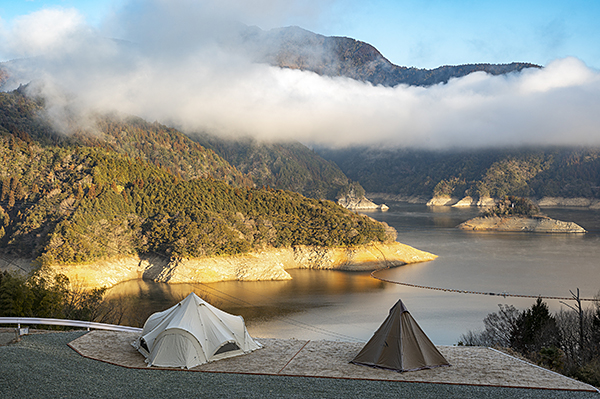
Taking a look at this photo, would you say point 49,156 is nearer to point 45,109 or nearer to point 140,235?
point 140,235

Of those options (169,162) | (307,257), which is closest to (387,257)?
(307,257)

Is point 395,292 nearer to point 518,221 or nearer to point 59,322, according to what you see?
point 59,322

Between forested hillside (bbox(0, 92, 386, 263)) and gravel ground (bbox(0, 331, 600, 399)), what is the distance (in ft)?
186

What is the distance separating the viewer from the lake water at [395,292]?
46.0 meters

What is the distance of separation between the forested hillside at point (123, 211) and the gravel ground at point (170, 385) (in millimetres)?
56566

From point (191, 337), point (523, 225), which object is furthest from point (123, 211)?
point (523, 225)

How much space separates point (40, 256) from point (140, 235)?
1545 centimetres

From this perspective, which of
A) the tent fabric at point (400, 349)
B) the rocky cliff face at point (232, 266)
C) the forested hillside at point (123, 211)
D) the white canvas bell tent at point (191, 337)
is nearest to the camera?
the tent fabric at point (400, 349)

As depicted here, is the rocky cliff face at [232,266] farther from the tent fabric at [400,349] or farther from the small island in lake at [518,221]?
the small island in lake at [518,221]

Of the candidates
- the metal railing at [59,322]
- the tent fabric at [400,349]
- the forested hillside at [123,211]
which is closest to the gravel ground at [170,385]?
the tent fabric at [400,349]

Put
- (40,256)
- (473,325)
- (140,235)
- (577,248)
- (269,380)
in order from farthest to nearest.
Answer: (577,248), (140,235), (40,256), (473,325), (269,380)

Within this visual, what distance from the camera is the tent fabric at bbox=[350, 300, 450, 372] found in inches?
595

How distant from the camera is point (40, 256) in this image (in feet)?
212

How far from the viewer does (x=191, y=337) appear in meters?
15.9
